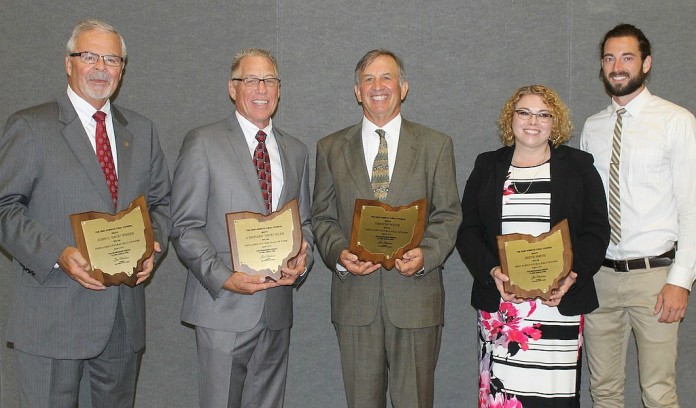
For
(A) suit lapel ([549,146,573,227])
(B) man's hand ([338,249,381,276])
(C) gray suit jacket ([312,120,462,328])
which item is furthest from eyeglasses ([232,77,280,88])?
(A) suit lapel ([549,146,573,227])

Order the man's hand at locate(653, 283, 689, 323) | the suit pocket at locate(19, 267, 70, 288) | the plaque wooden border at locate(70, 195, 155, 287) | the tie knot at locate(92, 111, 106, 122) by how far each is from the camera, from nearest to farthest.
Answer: the plaque wooden border at locate(70, 195, 155, 287) < the suit pocket at locate(19, 267, 70, 288) < the tie knot at locate(92, 111, 106, 122) < the man's hand at locate(653, 283, 689, 323)

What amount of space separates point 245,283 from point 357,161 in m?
0.82

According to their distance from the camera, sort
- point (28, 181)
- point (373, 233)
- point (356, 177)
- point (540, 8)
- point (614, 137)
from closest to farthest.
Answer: point (28, 181)
point (373, 233)
point (356, 177)
point (614, 137)
point (540, 8)

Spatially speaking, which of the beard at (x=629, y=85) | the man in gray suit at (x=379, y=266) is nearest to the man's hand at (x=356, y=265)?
the man in gray suit at (x=379, y=266)

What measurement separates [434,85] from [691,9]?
165cm

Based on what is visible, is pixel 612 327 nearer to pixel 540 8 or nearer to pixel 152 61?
pixel 540 8

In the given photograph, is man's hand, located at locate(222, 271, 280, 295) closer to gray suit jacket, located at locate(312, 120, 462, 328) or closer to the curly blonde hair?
gray suit jacket, located at locate(312, 120, 462, 328)

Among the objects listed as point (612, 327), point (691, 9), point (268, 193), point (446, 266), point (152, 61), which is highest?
point (691, 9)

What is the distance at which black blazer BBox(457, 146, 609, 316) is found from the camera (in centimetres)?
303

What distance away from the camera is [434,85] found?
402 centimetres

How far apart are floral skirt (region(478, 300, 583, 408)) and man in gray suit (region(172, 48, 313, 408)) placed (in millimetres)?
1015

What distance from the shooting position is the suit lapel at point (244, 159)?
2957mm

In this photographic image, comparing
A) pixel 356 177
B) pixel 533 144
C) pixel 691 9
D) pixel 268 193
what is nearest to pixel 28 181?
pixel 268 193

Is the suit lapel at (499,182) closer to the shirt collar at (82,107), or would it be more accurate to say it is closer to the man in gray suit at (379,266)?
the man in gray suit at (379,266)
